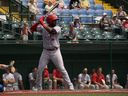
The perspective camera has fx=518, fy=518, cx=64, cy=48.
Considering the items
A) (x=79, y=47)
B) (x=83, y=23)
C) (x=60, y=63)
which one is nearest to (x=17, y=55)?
(x=79, y=47)

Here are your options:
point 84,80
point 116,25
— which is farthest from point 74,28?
point 84,80

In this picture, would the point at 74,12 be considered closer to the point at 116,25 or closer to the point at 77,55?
the point at 116,25

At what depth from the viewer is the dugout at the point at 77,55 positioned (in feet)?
53.0

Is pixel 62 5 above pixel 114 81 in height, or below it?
above

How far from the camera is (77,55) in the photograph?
16.8 metres

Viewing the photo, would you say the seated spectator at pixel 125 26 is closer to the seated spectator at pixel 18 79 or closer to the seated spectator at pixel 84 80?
the seated spectator at pixel 84 80

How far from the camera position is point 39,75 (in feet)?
39.1

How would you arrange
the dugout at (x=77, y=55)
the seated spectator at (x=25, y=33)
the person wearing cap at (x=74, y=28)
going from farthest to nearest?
1. the person wearing cap at (x=74, y=28)
2. the seated spectator at (x=25, y=33)
3. the dugout at (x=77, y=55)

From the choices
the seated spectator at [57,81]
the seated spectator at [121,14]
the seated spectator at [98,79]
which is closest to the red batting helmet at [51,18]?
the seated spectator at [57,81]

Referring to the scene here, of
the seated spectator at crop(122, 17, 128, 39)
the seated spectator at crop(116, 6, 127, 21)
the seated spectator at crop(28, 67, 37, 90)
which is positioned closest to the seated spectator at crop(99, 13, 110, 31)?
the seated spectator at crop(122, 17, 128, 39)

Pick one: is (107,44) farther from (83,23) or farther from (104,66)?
(83,23)

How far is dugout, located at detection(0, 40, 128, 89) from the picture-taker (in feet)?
53.0

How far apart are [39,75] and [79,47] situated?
4.62 meters

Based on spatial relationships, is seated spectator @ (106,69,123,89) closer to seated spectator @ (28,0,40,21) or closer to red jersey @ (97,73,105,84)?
red jersey @ (97,73,105,84)
